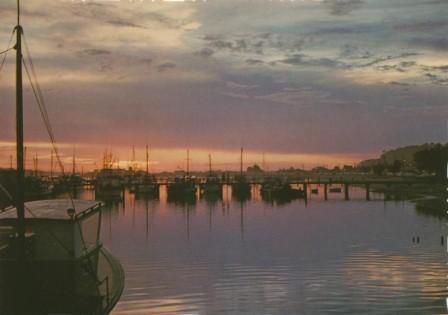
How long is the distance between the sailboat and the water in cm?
622

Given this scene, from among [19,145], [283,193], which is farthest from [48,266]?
[283,193]

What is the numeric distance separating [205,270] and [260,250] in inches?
385

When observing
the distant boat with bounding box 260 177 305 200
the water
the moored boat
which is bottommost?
the water

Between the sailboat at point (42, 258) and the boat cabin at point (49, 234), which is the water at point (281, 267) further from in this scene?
the boat cabin at point (49, 234)

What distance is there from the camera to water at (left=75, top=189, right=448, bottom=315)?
23.8m

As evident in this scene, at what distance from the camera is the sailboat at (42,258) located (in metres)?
15.0

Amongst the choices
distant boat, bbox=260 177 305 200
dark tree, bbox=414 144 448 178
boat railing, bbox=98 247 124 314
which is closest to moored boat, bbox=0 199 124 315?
boat railing, bbox=98 247 124 314

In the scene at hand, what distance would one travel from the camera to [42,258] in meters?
16.1

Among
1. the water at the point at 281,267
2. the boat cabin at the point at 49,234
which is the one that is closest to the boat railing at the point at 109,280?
the water at the point at 281,267

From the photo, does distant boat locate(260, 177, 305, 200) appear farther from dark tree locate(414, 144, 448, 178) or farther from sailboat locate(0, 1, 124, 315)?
sailboat locate(0, 1, 124, 315)

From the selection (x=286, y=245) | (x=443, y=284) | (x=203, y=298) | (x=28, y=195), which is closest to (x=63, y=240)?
(x=203, y=298)

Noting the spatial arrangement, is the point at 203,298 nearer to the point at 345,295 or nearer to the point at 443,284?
the point at 345,295

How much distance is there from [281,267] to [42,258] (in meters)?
19.8

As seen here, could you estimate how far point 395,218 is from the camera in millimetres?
70000
